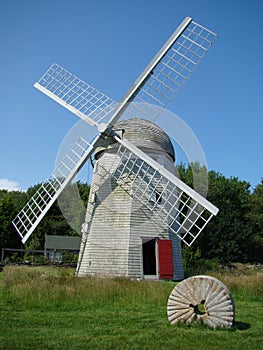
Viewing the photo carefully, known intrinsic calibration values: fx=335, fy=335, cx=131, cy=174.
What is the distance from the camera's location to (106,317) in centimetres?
630

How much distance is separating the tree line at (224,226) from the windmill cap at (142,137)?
11.6 m

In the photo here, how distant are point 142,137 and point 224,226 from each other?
16473mm

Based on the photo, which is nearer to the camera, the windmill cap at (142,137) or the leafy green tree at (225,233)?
the windmill cap at (142,137)

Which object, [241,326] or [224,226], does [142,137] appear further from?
[224,226]

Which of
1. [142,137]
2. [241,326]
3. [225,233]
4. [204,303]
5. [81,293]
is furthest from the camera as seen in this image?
[225,233]

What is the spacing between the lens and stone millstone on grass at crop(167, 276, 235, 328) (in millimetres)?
5223

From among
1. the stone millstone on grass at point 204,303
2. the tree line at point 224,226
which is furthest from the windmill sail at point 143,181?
the tree line at point 224,226

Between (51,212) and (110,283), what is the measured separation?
2637 cm

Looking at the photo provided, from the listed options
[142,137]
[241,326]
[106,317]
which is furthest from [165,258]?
[241,326]

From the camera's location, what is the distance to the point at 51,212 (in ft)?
111

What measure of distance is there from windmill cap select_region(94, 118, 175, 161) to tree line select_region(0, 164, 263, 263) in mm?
11579

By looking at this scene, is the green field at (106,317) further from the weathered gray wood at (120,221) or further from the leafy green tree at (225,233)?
the leafy green tree at (225,233)

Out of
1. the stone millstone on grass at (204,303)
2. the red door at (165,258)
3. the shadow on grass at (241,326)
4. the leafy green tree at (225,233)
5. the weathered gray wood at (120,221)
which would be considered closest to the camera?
the stone millstone on grass at (204,303)

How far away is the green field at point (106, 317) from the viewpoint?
446 cm
